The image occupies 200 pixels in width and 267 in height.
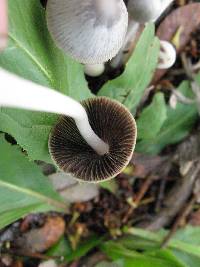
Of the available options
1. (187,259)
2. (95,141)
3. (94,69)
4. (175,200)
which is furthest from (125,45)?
(187,259)

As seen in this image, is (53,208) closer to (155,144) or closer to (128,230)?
(128,230)

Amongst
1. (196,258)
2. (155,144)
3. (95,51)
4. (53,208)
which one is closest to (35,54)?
(95,51)

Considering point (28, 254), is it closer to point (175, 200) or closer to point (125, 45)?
point (175, 200)

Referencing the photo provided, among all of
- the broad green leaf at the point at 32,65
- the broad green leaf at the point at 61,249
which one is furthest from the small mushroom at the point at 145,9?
the broad green leaf at the point at 61,249

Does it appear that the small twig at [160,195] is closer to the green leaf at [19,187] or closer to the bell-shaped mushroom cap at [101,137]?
the green leaf at [19,187]

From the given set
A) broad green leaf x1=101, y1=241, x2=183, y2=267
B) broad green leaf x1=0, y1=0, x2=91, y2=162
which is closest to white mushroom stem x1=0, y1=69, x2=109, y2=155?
broad green leaf x1=0, y1=0, x2=91, y2=162
